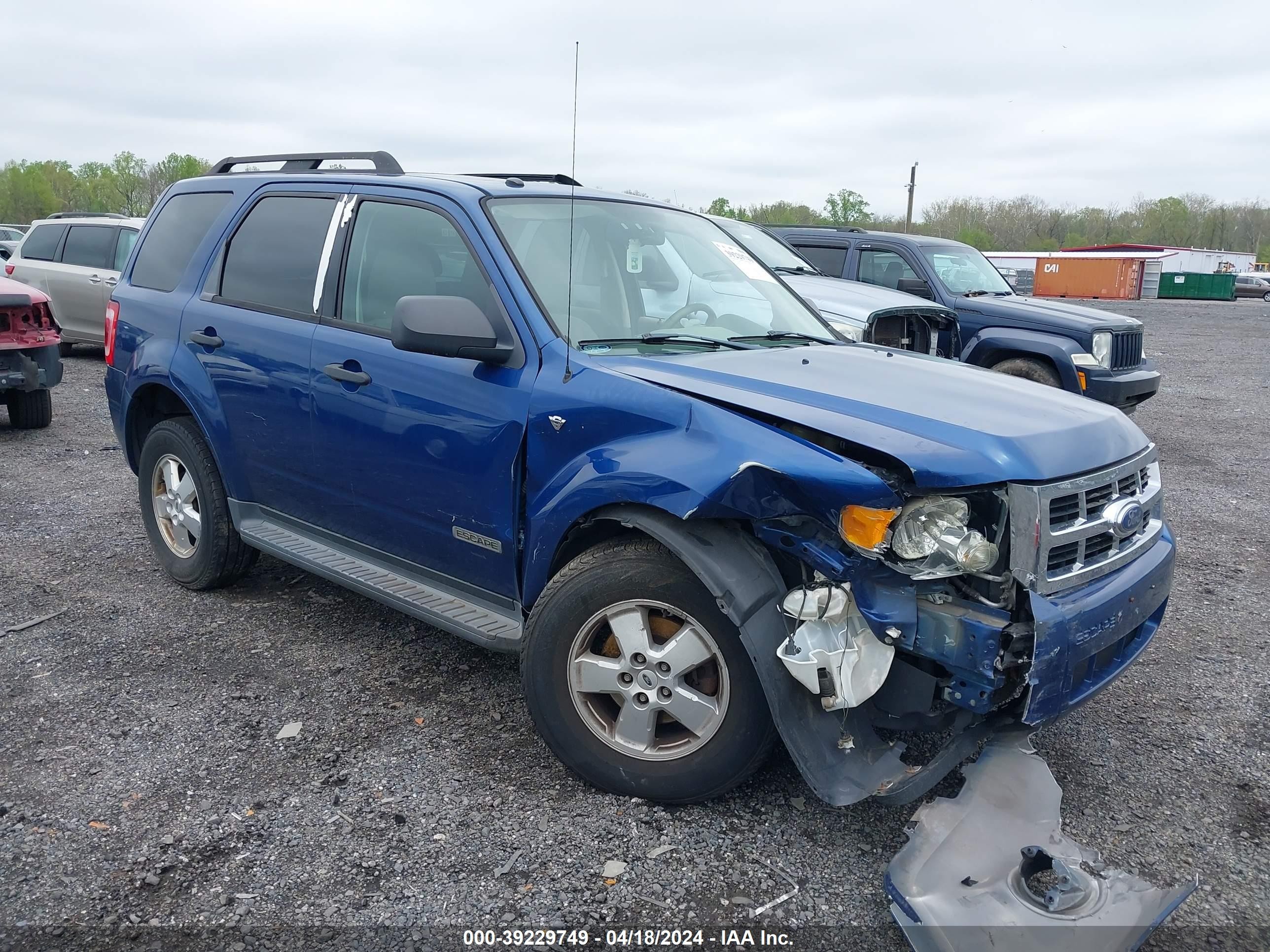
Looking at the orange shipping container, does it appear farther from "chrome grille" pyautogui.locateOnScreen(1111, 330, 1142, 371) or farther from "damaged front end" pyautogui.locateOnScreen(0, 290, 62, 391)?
"damaged front end" pyautogui.locateOnScreen(0, 290, 62, 391)

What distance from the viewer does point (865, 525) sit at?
99.3 inches

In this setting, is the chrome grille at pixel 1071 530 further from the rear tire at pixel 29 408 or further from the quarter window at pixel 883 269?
the rear tire at pixel 29 408

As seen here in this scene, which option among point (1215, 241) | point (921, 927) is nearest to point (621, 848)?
point (921, 927)

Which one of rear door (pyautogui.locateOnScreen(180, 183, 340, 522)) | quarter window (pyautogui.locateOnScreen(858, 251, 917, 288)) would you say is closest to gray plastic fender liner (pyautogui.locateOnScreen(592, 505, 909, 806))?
rear door (pyautogui.locateOnScreen(180, 183, 340, 522))

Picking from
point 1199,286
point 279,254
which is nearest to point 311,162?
point 279,254

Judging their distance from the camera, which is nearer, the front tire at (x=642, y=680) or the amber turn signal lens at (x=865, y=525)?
the amber turn signal lens at (x=865, y=525)

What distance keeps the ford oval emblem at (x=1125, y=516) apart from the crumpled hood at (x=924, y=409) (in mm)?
143

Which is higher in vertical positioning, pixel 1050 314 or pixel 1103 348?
pixel 1050 314

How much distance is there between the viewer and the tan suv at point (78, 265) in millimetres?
12180

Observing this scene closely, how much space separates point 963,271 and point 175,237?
8110mm

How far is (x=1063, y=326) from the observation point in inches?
354

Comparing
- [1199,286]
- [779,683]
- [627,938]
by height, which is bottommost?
[627,938]

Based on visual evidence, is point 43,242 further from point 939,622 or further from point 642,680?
point 939,622

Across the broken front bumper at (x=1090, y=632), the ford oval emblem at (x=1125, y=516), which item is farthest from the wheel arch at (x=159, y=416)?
the ford oval emblem at (x=1125, y=516)
